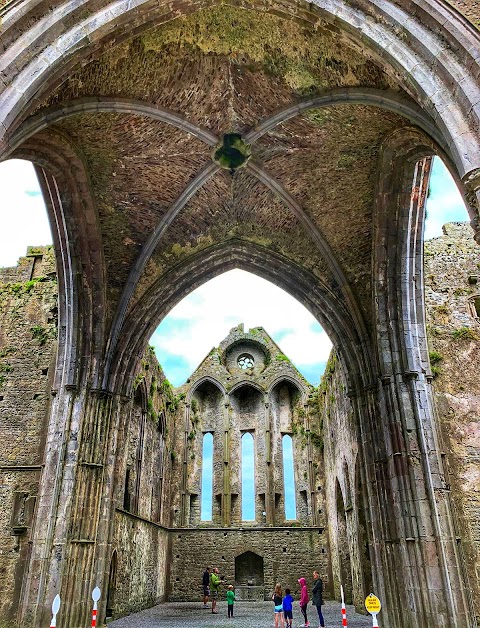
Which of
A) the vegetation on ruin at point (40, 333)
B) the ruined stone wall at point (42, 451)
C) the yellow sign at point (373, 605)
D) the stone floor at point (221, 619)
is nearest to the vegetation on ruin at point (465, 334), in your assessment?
the stone floor at point (221, 619)

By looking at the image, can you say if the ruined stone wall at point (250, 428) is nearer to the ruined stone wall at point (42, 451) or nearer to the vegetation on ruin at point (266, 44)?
the ruined stone wall at point (42, 451)

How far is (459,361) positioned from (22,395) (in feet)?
26.6

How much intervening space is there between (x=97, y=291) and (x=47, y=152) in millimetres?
2850

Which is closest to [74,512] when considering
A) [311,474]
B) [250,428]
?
[311,474]

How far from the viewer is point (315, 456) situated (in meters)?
17.7

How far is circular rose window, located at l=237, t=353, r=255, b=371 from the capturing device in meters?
20.4

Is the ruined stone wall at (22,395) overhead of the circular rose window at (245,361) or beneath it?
beneath

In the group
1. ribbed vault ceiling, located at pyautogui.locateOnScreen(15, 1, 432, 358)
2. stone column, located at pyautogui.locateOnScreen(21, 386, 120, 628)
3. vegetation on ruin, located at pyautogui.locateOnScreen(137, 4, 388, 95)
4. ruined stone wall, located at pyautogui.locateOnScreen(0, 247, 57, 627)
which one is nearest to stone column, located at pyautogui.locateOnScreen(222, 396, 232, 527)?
stone column, located at pyautogui.locateOnScreen(21, 386, 120, 628)

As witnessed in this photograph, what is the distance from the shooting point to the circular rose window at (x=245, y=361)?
20438 mm

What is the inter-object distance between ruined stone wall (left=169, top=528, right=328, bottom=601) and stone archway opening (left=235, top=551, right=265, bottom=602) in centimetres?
3

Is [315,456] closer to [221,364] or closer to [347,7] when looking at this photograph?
[221,364]

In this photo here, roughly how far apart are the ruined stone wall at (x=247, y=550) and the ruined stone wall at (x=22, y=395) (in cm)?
913

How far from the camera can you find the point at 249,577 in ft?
54.6

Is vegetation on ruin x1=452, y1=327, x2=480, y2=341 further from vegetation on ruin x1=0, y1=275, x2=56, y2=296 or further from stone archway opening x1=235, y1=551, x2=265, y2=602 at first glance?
stone archway opening x1=235, y1=551, x2=265, y2=602
